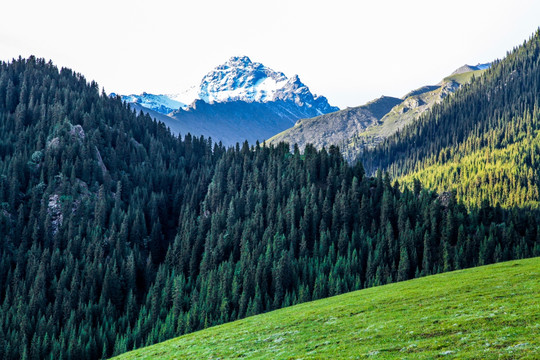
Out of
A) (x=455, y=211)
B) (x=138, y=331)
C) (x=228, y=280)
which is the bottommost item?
(x=138, y=331)

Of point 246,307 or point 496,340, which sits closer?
point 496,340

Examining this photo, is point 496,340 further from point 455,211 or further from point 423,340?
point 455,211

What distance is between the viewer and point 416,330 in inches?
1767

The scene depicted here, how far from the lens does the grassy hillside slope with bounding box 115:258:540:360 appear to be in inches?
1411

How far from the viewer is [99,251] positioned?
652 ft

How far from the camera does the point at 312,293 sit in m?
158

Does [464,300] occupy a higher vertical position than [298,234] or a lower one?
higher

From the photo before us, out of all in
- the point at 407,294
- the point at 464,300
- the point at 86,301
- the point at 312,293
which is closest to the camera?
the point at 464,300

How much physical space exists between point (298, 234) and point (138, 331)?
83.7 metres

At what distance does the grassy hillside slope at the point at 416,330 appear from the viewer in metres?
35.8

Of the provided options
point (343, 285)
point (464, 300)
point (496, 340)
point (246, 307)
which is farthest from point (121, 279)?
point (496, 340)

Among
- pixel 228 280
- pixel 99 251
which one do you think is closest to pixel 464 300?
pixel 228 280

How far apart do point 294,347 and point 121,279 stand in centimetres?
15696

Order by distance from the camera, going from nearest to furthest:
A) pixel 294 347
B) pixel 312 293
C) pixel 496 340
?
pixel 496 340, pixel 294 347, pixel 312 293
